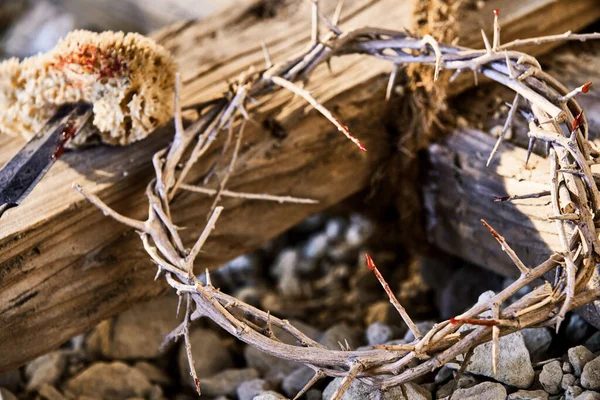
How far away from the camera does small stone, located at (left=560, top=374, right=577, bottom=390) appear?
3.66 feet

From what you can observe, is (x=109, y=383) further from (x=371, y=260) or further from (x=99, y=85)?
(x=371, y=260)

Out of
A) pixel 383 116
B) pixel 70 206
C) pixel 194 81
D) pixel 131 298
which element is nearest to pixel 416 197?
pixel 383 116

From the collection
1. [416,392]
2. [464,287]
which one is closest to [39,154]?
[416,392]

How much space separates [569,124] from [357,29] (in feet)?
1.59

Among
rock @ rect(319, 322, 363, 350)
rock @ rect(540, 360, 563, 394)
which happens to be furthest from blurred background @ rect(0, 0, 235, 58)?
rock @ rect(540, 360, 563, 394)

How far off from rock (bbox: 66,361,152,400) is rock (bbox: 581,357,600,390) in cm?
94

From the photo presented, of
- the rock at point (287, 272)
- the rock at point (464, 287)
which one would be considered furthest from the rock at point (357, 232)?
the rock at point (464, 287)

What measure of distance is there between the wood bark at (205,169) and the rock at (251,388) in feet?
0.93

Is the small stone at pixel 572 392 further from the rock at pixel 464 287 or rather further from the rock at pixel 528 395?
the rock at pixel 464 287

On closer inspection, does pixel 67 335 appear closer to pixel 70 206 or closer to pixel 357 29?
pixel 70 206

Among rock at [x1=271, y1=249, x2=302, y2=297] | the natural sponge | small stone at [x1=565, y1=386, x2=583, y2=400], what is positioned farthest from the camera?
rock at [x1=271, y1=249, x2=302, y2=297]

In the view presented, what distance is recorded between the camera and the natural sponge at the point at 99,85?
1352 millimetres

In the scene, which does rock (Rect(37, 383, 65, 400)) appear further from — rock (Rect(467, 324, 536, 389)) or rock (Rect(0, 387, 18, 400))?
rock (Rect(467, 324, 536, 389))

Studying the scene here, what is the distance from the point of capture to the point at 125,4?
111 inches
